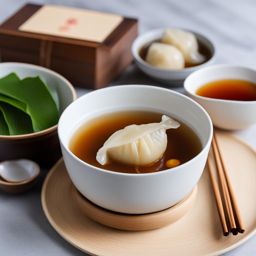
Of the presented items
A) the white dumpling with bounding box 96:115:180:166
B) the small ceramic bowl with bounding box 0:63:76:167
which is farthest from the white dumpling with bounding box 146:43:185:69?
the white dumpling with bounding box 96:115:180:166

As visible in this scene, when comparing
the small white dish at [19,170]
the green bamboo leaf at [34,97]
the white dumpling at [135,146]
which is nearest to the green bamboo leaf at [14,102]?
the green bamboo leaf at [34,97]

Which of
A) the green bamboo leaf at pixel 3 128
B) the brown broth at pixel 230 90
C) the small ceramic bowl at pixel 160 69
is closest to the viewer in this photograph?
the green bamboo leaf at pixel 3 128

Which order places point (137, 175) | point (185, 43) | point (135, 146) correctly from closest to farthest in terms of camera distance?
point (137, 175)
point (135, 146)
point (185, 43)

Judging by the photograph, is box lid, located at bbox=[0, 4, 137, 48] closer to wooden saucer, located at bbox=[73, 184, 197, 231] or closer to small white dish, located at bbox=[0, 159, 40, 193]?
small white dish, located at bbox=[0, 159, 40, 193]

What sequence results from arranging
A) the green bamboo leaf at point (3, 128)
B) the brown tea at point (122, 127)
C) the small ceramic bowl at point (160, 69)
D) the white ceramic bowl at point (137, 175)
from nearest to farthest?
1. the white ceramic bowl at point (137, 175)
2. the brown tea at point (122, 127)
3. the green bamboo leaf at point (3, 128)
4. the small ceramic bowl at point (160, 69)

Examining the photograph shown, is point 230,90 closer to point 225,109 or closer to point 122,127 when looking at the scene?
point 225,109

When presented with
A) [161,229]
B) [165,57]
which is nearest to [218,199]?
[161,229]

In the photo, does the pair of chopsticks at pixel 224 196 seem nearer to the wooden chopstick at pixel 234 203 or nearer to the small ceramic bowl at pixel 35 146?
A: the wooden chopstick at pixel 234 203
